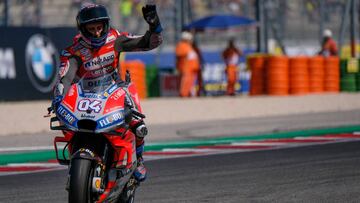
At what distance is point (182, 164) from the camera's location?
11422mm

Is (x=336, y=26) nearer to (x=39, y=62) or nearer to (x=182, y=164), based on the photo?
(x=39, y=62)

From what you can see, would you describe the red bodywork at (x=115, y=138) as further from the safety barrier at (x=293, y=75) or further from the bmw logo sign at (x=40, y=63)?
the safety barrier at (x=293, y=75)

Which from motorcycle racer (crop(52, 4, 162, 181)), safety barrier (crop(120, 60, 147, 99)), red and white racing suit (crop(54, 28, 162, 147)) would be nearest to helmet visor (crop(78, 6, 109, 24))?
motorcycle racer (crop(52, 4, 162, 181))

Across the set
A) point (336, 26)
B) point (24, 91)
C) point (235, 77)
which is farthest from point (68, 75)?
point (336, 26)

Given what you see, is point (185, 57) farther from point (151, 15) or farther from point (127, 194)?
point (151, 15)

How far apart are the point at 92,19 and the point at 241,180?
3.24m

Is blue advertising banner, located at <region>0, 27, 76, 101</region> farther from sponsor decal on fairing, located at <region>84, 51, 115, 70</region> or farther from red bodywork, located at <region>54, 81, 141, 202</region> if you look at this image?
red bodywork, located at <region>54, 81, 141, 202</region>

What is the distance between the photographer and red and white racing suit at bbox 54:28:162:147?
717cm

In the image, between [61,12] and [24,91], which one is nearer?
[24,91]

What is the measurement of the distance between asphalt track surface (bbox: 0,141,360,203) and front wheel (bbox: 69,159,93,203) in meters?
1.87

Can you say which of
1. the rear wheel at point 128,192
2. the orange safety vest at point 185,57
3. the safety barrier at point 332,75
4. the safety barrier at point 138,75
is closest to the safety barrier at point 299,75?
the safety barrier at point 332,75

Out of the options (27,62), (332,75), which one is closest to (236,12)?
(332,75)

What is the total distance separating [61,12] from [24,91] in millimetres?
5360

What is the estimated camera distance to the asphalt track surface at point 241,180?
848 cm
